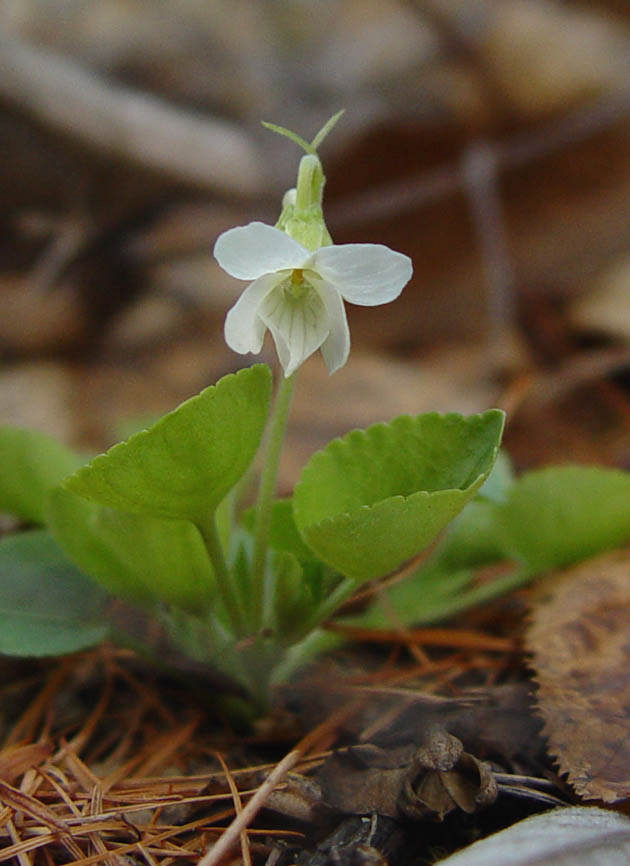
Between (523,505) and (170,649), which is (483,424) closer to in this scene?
(523,505)

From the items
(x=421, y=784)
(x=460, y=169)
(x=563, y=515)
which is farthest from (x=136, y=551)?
(x=460, y=169)

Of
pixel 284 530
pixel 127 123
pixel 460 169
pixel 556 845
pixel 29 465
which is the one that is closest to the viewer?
pixel 556 845

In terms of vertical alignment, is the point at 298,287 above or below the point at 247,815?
above

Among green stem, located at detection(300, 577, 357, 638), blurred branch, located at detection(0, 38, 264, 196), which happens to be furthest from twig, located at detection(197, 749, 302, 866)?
blurred branch, located at detection(0, 38, 264, 196)

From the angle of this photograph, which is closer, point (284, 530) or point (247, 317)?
point (247, 317)

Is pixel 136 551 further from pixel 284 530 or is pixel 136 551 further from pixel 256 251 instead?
pixel 256 251
